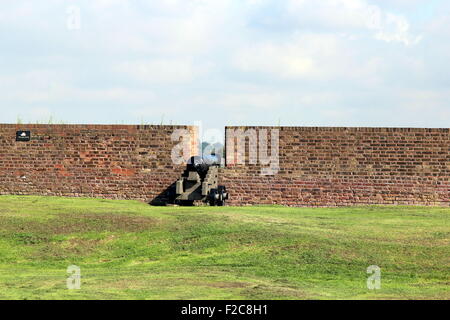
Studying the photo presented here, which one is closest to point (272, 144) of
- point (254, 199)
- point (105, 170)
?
point (254, 199)

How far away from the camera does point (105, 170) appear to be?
23438 mm

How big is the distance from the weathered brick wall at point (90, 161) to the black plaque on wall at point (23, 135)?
13 centimetres

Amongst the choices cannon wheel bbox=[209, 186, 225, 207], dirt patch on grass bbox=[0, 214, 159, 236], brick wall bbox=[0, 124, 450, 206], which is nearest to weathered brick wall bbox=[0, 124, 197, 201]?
brick wall bbox=[0, 124, 450, 206]

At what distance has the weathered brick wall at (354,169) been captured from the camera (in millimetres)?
22266

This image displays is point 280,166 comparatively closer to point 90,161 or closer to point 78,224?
point 90,161

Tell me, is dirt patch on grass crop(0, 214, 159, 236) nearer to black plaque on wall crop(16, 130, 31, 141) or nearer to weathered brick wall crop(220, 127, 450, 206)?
weathered brick wall crop(220, 127, 450, 206)

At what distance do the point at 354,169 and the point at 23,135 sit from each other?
32.4 ft

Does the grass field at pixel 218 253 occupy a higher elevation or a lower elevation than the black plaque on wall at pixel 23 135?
lower

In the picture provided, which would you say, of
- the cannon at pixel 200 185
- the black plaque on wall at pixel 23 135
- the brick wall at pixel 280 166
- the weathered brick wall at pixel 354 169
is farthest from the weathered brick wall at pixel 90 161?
the weathered brick wall at pixel 354 169

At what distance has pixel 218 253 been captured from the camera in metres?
13.8

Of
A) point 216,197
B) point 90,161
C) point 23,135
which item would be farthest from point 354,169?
point 23,135

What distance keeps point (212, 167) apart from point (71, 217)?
6.42 meters

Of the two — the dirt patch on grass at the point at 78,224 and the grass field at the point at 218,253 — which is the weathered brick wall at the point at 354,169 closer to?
the grass field at the point at 218,253
